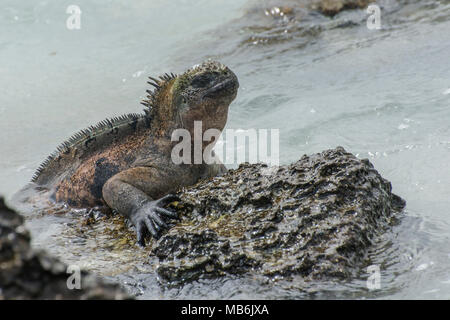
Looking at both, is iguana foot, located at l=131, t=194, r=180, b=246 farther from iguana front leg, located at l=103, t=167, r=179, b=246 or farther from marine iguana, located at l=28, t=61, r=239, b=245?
marine iguana, located at l=28, t=61, r=239, b=245

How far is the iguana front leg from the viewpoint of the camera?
4043 mm

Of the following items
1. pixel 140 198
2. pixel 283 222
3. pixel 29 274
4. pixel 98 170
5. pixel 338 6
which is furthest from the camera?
pixel 338 6

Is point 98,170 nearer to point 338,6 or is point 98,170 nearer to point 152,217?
point 152,217

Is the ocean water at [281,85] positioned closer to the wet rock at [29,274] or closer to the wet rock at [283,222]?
the wet rock at [283,222]

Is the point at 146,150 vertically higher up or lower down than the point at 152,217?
higher up

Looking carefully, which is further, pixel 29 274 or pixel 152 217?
pixel 152 217

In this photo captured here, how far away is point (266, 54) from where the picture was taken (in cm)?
1017

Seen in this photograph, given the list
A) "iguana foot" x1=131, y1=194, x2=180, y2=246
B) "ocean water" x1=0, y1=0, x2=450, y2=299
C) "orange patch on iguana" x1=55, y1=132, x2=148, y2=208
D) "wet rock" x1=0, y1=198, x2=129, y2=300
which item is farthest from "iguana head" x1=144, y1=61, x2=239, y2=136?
"wet rock" x1=0, y1=198, x2=129, y2=300

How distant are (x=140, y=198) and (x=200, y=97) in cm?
94

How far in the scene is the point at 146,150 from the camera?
5020mm

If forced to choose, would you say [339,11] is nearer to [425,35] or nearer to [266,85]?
[425,35]

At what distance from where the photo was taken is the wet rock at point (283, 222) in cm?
342

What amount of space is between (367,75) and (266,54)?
1.98 metres

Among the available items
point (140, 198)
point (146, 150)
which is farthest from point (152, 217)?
point (146, 150)
